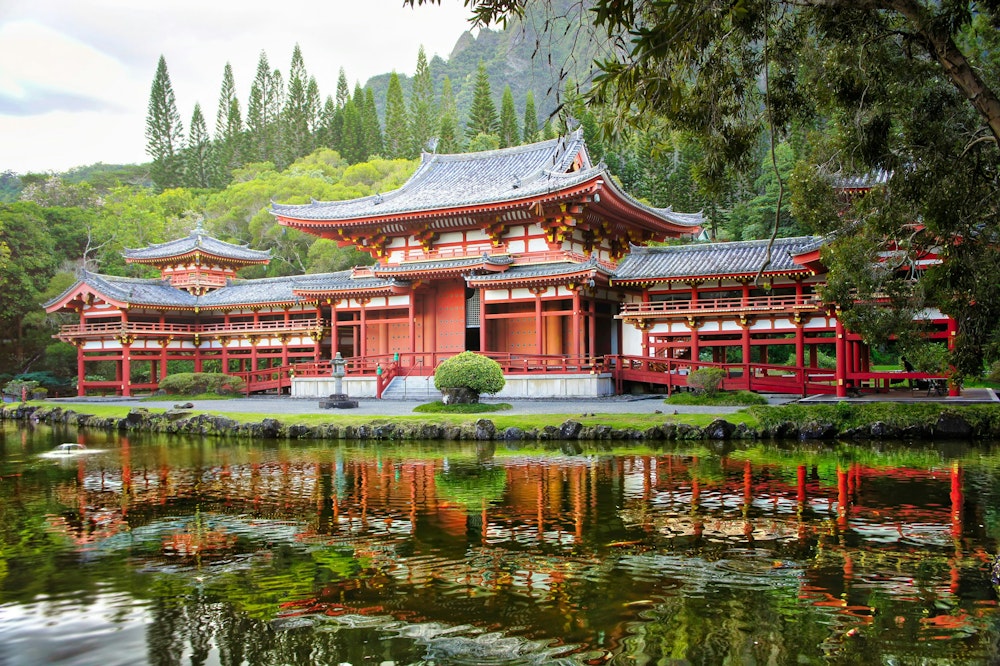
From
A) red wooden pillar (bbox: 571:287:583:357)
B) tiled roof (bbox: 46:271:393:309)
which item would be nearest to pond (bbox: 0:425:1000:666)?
red wooden pillar (bbox: 571:287:583:357)

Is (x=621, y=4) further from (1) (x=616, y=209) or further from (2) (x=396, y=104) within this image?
(2) (x=396, y=104)

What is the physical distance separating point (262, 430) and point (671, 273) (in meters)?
16.3

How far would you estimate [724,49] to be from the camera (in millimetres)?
11016

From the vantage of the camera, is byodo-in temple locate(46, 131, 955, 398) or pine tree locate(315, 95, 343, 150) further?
pine tree locate(315, 95, 343, 150)

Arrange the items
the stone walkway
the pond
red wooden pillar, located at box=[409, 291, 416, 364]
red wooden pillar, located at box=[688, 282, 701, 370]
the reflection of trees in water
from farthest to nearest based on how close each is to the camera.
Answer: red wooden pillar, located at box=[409, 291, 416, 364] → red wooden pillar, located at box=[688, 282, 701, 370] → the stone walkway → the pond → the reflection of trees in water

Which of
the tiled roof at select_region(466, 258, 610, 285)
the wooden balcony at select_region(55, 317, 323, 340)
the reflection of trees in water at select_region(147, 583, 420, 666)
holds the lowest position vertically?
the reflection of trees in water at select_region(147, 583, 420, 666)

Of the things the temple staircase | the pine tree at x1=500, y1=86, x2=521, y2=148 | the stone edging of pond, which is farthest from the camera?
the pine tree at x1=500, y1=86, x2=521, y2=148

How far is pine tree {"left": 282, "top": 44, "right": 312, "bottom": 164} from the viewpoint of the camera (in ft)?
252

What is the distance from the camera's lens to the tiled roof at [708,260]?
1132 inches

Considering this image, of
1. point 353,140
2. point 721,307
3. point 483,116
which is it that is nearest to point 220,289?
point 721,307

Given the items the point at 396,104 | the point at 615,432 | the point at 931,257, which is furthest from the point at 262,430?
the point at 396,104

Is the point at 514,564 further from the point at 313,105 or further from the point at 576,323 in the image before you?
the point at 313,105

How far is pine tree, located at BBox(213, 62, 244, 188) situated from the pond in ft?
216

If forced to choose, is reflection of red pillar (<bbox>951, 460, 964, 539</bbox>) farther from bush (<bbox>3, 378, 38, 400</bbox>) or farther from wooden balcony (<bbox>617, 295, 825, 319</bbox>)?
bush (<bbox>3, 378, 38, 400</bbox>)
